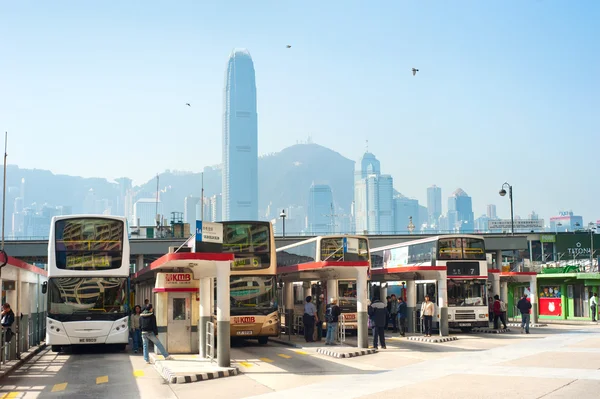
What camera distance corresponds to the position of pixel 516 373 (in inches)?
737

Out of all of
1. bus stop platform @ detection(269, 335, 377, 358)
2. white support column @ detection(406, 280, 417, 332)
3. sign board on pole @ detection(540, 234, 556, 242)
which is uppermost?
sign board on pole @ detection(540, 234, 556, 242)

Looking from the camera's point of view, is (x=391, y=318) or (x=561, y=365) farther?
(x=391, y=318)

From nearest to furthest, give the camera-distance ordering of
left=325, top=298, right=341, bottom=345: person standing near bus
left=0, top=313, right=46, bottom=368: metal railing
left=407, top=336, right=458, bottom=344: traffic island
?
left=0, top=313, right=46, bottom=368: metal railing, left=325, top=298, right=341, bottom=345: person standing near bus, left=407, top=336, right=458, bottom=344: traffic island

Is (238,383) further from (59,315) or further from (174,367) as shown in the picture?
(59,315)

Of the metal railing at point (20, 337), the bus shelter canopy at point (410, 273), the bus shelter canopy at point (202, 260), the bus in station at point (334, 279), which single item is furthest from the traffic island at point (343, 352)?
the metal railing at point (20, 337)

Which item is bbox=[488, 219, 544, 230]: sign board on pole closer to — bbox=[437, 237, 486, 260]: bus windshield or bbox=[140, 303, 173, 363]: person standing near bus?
bbox=[437, 237, 486, 260]: bus windshield

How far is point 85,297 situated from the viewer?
2633 cm

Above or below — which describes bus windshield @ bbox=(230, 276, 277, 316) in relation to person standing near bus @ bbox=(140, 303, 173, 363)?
above

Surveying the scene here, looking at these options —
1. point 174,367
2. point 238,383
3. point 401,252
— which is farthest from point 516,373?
point 401,252

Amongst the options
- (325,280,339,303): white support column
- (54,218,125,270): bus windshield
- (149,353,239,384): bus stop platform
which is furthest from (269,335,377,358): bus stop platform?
(54,218,125,270): bus windshield

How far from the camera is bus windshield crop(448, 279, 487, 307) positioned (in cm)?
3428

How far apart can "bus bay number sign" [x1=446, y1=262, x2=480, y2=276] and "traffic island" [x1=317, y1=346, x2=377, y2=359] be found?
9051 millimetres

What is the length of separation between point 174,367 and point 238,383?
3.29m

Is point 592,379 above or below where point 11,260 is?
below
